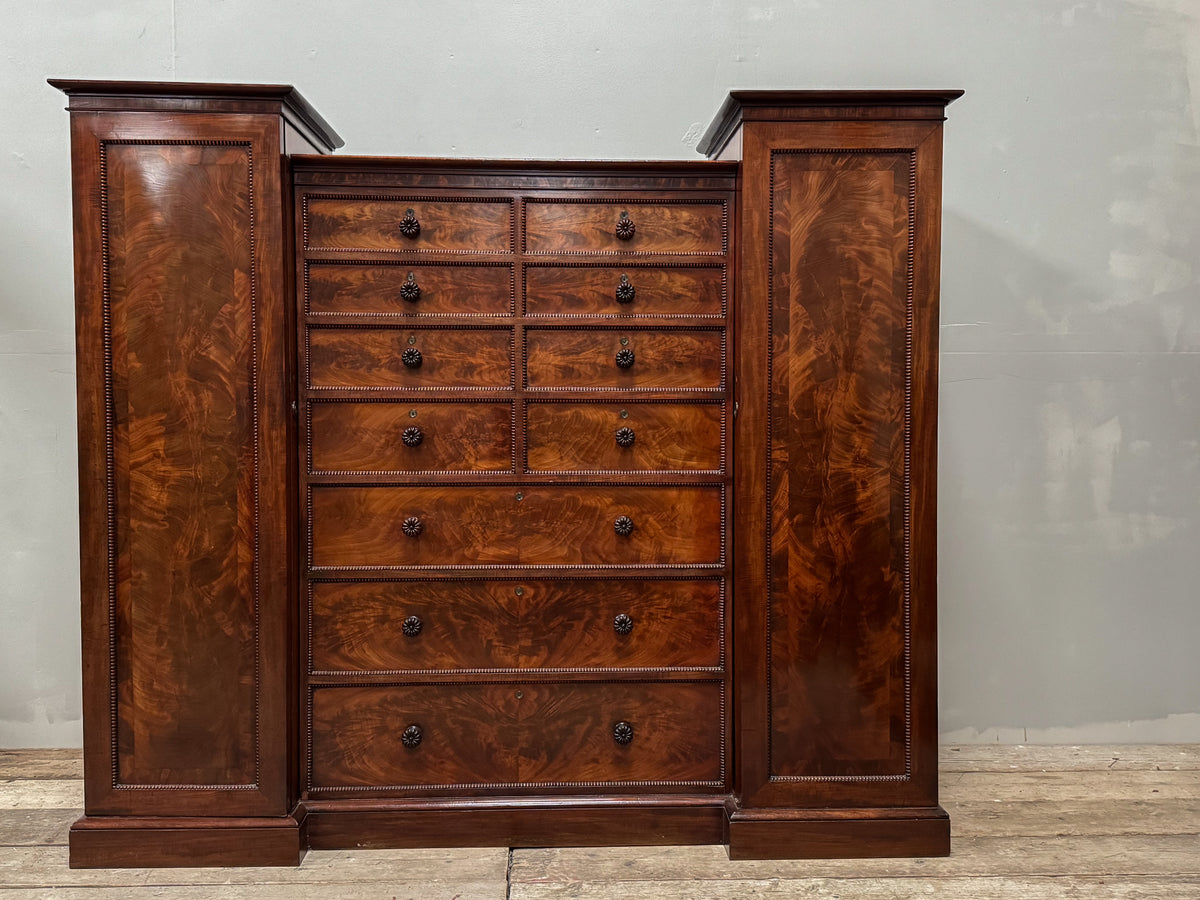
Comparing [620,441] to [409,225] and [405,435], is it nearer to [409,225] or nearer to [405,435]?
[405,435]

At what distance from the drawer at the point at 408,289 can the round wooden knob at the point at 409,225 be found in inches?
3.4

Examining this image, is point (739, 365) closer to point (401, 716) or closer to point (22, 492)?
point (401, 716)

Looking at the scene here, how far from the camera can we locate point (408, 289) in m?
2.22

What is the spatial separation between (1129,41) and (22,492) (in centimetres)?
433

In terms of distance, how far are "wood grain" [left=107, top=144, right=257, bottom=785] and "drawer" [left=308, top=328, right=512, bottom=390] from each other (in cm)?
→ 20

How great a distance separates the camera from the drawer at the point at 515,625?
7.41 feet

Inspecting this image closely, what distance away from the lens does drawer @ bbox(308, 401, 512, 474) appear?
224cm

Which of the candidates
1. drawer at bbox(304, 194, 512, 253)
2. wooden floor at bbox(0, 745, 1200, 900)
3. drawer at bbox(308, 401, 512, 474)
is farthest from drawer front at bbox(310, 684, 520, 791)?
drawer at bbox(304, 194, 512, 253)

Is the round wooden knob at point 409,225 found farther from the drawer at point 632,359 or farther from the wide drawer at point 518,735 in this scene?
the wide drawer at point 518,735

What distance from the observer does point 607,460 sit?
228 centimetres

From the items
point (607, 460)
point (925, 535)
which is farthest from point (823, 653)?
point (607, 460)

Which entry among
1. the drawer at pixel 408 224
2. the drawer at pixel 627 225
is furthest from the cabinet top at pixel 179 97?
the drawer at pixel 627 225

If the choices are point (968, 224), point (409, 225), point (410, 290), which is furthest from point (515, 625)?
point (968, 224)

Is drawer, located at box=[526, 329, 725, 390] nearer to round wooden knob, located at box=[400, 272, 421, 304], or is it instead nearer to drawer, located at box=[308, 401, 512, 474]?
drawer, located at box=[308, 401, 512, 474]
